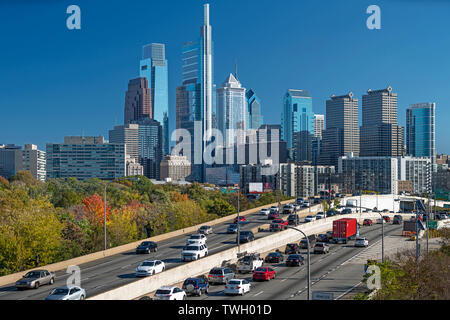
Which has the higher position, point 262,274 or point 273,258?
point 262,274

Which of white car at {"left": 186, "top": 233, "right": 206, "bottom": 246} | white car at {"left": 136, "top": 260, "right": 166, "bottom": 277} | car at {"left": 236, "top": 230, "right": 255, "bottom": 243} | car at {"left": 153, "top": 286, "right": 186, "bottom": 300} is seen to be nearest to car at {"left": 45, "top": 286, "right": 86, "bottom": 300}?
car at {"left": 153, "top": 286, "right": 186, "bottom": 300}

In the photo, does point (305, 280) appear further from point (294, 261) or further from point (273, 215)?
→ point (273, 215)

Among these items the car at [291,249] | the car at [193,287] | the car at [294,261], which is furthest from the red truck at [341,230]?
the car at [193,287]

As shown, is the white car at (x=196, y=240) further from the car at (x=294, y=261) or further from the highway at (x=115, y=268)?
the car at (x=294, y=261)

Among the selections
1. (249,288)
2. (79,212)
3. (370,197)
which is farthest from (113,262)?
(370,197)

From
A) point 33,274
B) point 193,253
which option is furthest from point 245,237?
point 33,274

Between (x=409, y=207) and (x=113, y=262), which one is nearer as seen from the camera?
(x=113, y=262)
